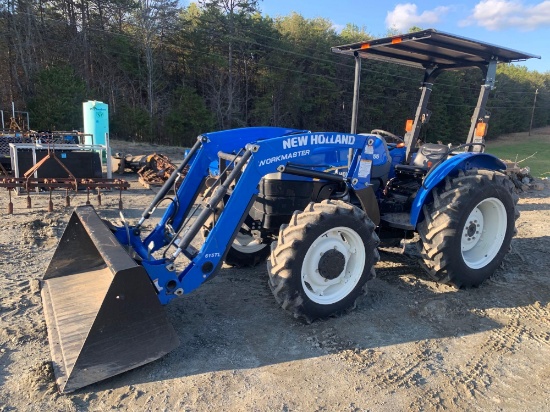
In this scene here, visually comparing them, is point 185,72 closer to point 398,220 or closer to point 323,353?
point 398,220

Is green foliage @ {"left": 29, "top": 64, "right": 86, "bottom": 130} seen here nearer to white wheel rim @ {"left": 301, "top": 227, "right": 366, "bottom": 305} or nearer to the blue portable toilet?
the blue portable toilet

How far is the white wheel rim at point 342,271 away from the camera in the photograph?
3750 millimetres

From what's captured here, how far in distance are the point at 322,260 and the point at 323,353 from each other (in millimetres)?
754

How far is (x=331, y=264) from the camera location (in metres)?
3.78

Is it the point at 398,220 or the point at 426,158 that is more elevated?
the point at 426,158

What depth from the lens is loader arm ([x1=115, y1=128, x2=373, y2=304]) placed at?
3.41m

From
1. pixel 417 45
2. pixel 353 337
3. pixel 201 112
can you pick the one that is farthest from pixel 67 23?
pixel 353 337

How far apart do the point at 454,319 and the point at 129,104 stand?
2561 cm

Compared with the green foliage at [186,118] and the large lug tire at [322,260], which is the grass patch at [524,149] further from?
the large lug tire at [322,260]

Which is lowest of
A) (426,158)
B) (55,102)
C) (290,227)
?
(290,227)

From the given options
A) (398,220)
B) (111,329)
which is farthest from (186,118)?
(111,329)

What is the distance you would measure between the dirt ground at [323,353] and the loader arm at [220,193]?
0.58m

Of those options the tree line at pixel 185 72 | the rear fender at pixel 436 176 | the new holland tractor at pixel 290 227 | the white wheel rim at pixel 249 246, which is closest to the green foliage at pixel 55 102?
the tree line at pixel 185 72

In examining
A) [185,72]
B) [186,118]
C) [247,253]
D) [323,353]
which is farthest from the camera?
[185,72]
